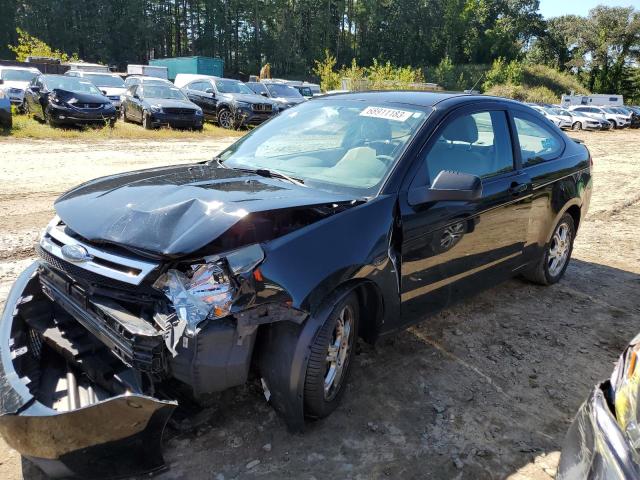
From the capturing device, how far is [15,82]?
18.9 meters

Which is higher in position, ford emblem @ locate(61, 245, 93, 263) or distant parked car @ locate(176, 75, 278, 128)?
distant parked car @ locate(176, 75, 278, 128)

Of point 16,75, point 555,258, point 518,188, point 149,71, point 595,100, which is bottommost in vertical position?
point 555,258

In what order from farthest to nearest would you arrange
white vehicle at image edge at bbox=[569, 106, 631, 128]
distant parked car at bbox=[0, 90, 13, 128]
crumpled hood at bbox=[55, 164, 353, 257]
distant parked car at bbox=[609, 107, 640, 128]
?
distant parked car at bbox=[609, 107, 640, 128] < white vehicle at image edge at bbox=[569, 106, 631, 128] < distant parked car at bbox=[0, 90, 13, 128] < crumpled hood at bbox=[55, 164, 353, 257]

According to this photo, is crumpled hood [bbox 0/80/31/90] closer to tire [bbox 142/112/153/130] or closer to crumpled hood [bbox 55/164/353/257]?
tire [bbox 142/112/153/130]

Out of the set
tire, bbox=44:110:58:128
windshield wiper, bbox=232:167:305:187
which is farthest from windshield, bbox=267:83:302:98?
windshield wiper, bbox=232:167:305:187

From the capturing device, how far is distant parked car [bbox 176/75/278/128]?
1831cm

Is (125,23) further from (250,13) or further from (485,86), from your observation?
(485,86)

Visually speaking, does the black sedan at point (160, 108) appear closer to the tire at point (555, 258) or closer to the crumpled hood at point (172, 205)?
the tire at point (555, 258)

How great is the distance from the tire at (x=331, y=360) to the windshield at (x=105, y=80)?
67.4 feet

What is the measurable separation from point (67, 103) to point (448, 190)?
14.8m

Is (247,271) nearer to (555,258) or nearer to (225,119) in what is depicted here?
(555,258)

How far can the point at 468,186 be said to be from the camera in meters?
3.05

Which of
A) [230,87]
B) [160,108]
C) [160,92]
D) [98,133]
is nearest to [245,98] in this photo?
[230,87]

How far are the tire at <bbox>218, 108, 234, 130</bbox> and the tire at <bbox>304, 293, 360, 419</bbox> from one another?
16579 millimetres
